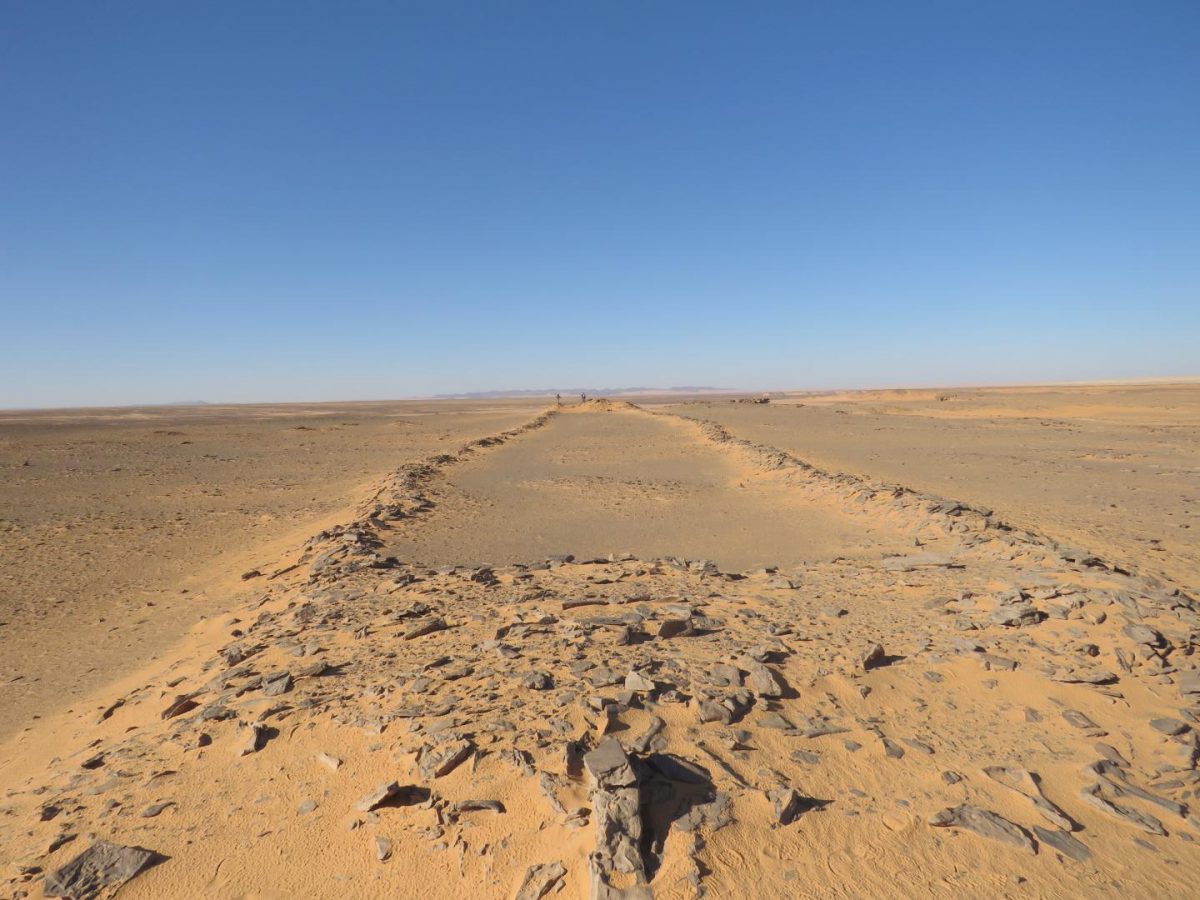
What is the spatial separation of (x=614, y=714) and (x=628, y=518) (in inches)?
335

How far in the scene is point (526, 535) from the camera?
1128 cm

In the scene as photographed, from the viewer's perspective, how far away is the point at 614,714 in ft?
13.4

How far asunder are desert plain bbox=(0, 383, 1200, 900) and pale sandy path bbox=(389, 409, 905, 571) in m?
0.17

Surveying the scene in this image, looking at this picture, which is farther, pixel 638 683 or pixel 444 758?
pixel 638 683

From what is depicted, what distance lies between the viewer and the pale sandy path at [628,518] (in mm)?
9906

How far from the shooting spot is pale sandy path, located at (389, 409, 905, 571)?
991 centimetres

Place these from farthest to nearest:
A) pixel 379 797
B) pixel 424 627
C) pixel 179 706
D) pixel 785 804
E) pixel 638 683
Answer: pixel 424 627 → pixel 179 706 → pixel 638 683 → pixel 379 797 → pixel 785 804

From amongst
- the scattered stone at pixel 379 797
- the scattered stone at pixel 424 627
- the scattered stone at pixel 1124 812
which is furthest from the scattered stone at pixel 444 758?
the scattered stone at pixel 1124 812

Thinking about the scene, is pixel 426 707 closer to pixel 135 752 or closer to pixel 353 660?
pixel 353 660

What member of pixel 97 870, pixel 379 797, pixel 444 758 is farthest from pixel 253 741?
pixel 444 758

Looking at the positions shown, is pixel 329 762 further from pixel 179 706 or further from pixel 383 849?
pixel 179 706

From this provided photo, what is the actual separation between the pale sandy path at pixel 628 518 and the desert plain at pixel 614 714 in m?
0.17

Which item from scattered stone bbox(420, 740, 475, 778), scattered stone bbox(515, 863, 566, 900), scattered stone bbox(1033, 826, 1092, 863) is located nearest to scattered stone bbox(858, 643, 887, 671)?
scattered stone bbox(1033, 826, 1092, 863)

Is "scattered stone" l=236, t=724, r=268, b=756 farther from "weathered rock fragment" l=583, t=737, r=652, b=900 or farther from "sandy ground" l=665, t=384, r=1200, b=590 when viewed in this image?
"sandy ground" l=665, t=384, r=1200, b=590
